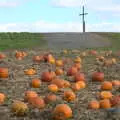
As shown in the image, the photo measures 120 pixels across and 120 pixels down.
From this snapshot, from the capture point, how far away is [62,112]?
7.47 meters

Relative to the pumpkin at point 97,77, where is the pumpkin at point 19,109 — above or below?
below

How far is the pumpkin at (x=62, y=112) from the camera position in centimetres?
742

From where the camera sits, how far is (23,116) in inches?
306

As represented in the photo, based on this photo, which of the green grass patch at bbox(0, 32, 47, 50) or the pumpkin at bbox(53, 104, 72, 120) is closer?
the pumpkin at bbox(53, 104, 72, 120)

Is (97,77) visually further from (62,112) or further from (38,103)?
(62,112)

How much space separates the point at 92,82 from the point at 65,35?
34141 millimetres

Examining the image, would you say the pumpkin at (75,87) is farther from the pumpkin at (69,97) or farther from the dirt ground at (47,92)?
the pumpkin at (69,97)

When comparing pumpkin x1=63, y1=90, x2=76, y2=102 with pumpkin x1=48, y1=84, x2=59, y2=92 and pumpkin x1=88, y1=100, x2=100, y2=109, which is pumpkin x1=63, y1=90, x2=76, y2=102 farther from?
pumpkin x1=48, y1=84, x2=59, y2=92

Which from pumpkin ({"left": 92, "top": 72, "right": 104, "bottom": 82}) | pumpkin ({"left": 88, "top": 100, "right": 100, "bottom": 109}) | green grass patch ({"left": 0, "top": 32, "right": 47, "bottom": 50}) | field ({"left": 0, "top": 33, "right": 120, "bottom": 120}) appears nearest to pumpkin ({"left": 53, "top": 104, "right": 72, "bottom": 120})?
field ({"left": 0, "top": 33, "right": 120, "bottom": 120})

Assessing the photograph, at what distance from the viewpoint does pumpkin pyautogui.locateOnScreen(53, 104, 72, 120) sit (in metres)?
7.42

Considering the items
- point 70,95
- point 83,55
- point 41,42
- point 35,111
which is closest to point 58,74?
point 70,95

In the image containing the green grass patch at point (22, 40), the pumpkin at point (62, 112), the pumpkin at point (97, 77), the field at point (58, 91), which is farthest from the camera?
the green grass patch at point (22, 40)

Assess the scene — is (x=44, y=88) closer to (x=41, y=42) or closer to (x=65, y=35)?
(x=41, y=42)

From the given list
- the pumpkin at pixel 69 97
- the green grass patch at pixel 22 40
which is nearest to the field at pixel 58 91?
the pumpkin at pixel 69 97
